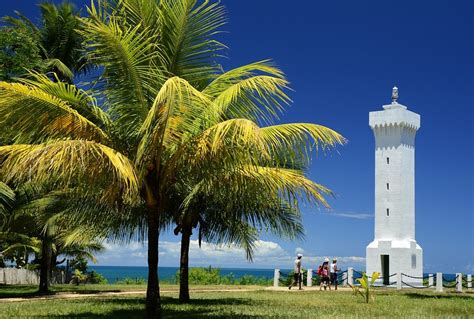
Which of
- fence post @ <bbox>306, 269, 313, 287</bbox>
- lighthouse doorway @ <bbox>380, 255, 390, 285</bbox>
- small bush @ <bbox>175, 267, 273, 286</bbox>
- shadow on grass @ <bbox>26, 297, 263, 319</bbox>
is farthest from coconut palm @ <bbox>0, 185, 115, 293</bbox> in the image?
lighthouse doorway @ <bbox>380, 255, 390, 285</bbox>

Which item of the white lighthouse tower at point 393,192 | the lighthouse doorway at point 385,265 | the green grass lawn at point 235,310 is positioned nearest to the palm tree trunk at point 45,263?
the green grass lawn at point 235,310

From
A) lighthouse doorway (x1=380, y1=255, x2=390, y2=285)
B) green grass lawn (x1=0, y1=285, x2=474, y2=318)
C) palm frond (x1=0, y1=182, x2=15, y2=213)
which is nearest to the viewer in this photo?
green grass lawn (x1=0, y1=285, x2=474, y2=318)

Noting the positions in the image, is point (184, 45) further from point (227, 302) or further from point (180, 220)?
point (227, 302)

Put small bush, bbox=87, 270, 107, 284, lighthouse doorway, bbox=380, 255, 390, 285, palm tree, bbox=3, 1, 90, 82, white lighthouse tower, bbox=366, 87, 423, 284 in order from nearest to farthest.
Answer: palm tree, bbox=3, 1, 90, 82 < white lighthouse tower, bbox=366, 87, 423, 284 < lighthouse doorway, bbox=380, 255, 390, 285 < small bush, bbox=87, 270, 107, 284

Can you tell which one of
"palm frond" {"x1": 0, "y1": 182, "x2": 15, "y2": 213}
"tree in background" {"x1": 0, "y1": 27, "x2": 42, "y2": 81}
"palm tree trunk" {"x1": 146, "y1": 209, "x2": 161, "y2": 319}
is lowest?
"palm tree trunk" {"x1": 146, "y1": 209, "x2": 161, "y2": 319}

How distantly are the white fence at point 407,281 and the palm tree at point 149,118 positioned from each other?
72.6ft

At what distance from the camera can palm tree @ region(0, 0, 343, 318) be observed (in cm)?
1210

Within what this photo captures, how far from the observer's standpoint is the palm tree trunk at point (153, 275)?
517 inches

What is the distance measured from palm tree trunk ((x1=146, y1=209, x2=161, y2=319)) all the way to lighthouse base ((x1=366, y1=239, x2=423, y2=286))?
27.7 m

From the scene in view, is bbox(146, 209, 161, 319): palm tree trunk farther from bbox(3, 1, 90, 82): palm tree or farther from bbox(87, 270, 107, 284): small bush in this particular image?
bbox(87, 270, 107, 284): small bush

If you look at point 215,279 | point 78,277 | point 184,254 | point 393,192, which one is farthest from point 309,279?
point 184,254

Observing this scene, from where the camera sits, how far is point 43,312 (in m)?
16.5

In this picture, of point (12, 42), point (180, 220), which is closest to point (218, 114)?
point (180, 220)

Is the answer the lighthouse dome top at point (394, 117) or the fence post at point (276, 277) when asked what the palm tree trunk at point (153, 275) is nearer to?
the fence post at point (276, 277)
